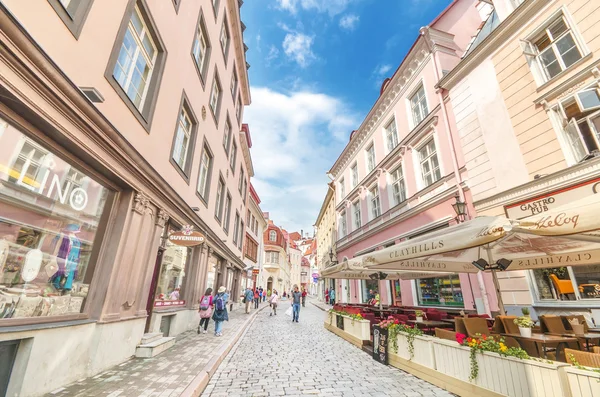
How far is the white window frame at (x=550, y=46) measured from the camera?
7.45 metres

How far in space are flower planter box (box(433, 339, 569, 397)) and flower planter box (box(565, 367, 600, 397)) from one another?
2.6 inches

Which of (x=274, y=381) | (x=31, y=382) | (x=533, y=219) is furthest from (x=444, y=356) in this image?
(x=31, y=382)

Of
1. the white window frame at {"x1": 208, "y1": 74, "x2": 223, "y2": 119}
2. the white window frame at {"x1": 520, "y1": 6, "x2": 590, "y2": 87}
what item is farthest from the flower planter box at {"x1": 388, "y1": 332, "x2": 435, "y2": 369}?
the white window frame at {"x1": 208, "y1": 74, "x2": 223, "y2": 119}

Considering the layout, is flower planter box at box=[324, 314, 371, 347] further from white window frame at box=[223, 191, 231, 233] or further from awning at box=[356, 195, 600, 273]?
white window frame at box=[223, 191, 231, 233]

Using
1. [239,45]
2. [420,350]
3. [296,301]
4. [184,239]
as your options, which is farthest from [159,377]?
[239,45]

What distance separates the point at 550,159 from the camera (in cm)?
768

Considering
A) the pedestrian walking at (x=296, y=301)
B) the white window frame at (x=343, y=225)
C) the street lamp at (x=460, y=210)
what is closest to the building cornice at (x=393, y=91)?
the white window frame at (x=343, y=225)

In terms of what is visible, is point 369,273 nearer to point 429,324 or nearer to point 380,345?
point 429,324

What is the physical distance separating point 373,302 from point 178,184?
1058cm

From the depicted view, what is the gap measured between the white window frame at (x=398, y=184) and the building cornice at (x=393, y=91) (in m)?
4.14

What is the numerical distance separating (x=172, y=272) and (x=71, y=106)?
253 inches

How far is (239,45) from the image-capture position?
17.3 meters

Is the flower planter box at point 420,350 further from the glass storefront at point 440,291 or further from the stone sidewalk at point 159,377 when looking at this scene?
the glass storefront at point 440,291

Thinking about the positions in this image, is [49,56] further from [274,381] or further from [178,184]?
[274,381]
